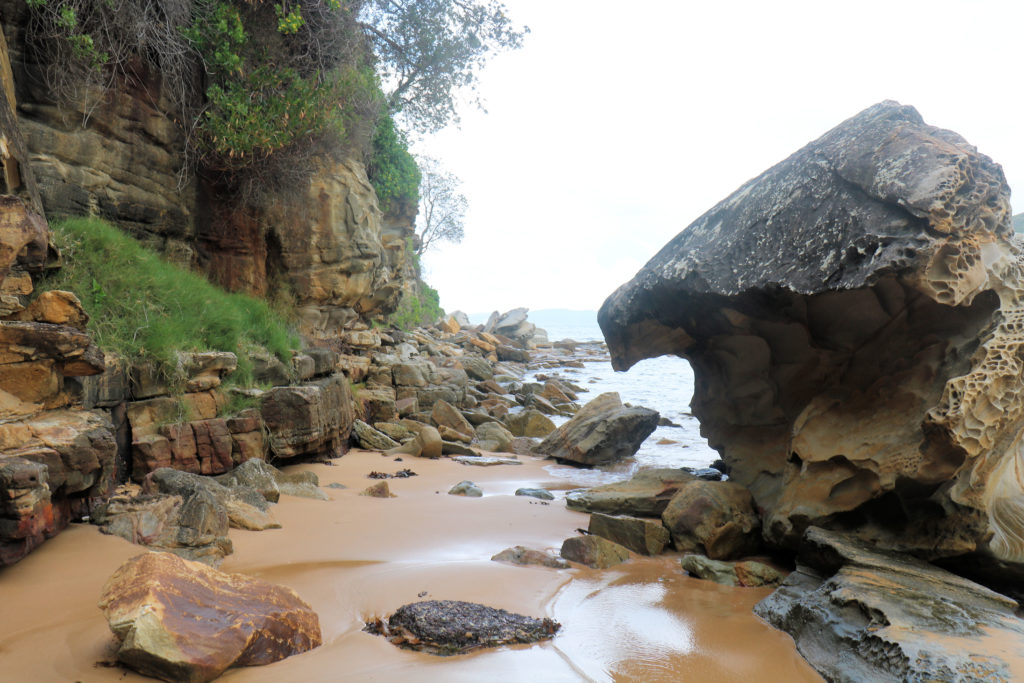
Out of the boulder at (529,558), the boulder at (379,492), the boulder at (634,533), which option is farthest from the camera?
the boulder at (379,492)

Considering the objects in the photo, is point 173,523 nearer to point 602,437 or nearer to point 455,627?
point 455,627

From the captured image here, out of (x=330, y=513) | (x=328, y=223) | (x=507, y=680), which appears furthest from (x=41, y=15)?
(x=507, y=680)

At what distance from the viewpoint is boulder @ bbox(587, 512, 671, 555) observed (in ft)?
15.3

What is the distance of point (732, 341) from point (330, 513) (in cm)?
368

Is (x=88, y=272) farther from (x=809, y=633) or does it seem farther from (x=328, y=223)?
(x=809, y=633)

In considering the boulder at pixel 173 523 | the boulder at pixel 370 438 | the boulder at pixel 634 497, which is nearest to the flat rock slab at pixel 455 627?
the boulder at pixel 173 523

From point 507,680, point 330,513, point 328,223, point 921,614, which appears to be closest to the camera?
point 507,680

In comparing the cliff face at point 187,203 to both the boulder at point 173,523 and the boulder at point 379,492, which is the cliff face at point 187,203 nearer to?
the boulder at point 173,523

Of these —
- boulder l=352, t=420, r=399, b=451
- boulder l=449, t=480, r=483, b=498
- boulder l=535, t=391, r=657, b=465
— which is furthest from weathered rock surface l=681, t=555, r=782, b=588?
boulder l=352, t=420, r=399, b=451

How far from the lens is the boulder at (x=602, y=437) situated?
862cm

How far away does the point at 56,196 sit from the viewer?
6.54m

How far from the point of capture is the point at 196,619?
8.33ft

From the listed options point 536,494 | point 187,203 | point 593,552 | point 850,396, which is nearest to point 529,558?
point 593,552

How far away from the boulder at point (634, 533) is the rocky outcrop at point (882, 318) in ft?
2.44
